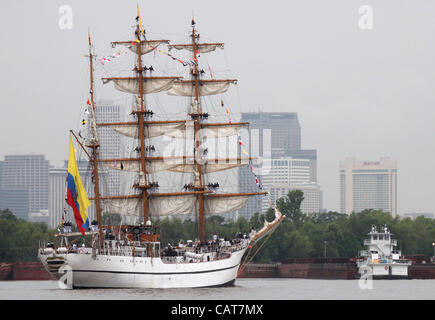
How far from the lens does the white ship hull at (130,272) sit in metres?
127

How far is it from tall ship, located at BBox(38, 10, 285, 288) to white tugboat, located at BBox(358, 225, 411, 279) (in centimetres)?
3436

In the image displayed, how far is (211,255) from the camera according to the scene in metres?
141

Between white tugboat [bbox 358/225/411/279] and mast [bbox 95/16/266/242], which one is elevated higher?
mast [bbox 95/16/266/242]

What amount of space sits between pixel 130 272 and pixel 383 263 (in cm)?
6603

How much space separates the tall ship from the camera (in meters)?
128

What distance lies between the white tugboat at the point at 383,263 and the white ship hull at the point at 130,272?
52383 millimetres

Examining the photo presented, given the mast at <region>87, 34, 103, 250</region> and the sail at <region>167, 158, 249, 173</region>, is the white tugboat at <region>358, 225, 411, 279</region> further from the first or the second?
the mast at <region>87, 34, 103, 250</region>

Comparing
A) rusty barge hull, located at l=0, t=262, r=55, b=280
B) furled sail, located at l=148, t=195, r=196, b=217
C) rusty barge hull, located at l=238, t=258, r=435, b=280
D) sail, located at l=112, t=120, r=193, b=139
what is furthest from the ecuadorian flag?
rusty barge hull, located at l=0, t=262, r=55, b=280

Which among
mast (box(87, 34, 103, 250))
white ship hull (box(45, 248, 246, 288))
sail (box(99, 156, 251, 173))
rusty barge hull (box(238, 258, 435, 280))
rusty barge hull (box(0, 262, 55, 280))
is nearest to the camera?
white ship hull (box(45, 248, 246, 288))

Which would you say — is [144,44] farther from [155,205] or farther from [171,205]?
[171,205]

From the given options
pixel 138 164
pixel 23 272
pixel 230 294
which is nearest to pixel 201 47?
pixel 138 164

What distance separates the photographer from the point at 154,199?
146m

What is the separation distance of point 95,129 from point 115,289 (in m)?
18.2
